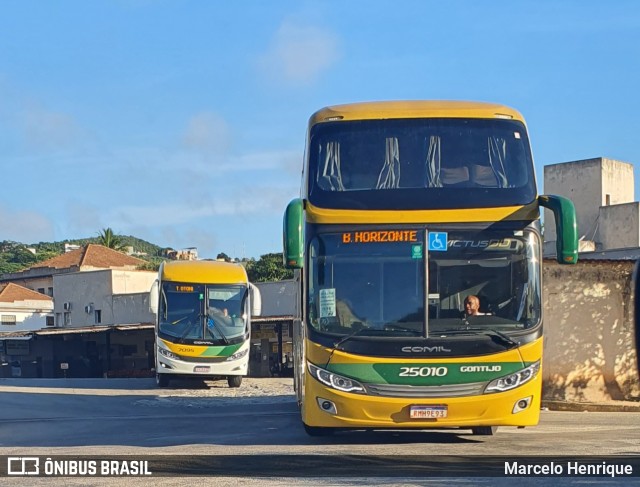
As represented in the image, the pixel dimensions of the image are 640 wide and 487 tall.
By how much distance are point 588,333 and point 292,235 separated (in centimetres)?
979

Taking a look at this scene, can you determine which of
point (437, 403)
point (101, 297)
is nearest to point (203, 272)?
point (437, 403)

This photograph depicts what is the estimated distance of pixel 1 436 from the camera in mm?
14773

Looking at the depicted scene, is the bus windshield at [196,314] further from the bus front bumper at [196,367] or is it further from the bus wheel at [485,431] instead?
the bus wheel at [485,431]

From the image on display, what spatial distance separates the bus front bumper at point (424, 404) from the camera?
1114 centimetres

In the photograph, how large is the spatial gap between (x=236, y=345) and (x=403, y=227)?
53.1 feet

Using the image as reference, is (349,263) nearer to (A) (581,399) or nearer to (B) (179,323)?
(A) (581,399)

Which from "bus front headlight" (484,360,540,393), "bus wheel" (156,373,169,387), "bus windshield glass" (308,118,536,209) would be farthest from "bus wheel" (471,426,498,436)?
"bus wheel" (156,373,169,387)

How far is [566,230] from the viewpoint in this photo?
1116 cm

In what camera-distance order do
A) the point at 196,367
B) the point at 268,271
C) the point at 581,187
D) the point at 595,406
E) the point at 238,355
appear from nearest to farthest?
the point at 595,406 → the point at 196,367 → the point at 238,355 → the point at 581,187 → the point at 268,271

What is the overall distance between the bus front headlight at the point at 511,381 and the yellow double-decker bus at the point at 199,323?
16175 millimetres

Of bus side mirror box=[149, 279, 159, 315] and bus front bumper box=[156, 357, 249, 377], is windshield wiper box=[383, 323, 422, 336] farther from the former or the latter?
bus side mirror box=[149, 279, 159, 315]

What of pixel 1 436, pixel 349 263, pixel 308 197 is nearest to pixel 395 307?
pixel 349 263

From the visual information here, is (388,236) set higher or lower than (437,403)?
higher

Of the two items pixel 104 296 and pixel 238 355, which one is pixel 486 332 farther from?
pixel 104 296
